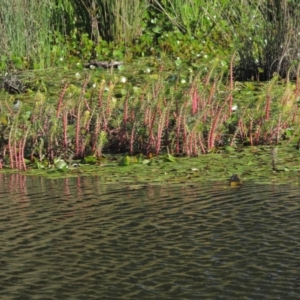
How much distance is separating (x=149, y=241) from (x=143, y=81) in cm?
586

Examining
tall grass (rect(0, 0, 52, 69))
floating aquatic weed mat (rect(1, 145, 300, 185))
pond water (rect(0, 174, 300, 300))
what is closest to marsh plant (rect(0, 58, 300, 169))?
floating aquatic weed mat (rect(1, 145, 300, 185))

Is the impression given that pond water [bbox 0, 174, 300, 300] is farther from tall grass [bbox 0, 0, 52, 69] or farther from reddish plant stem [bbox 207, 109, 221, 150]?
tall grass [bbox 0, 0, 52, 69]

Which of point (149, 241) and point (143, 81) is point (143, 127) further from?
point (143, 81)

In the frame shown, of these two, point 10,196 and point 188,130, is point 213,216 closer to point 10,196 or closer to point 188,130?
point 10,196

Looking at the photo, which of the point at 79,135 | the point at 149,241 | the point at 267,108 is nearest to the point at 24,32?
the point at 79,135

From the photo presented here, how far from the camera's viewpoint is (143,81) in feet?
34.5

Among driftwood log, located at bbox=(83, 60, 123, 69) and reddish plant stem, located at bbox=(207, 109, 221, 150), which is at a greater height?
driftwood log, located at bbox=(83, 60, 123, 69)

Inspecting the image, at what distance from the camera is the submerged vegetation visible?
291 inches

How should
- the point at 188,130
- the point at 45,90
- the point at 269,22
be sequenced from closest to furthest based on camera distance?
1. the point at 188,130
2. the point at 45,90
3. the point at 269,22

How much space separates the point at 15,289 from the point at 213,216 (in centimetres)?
157

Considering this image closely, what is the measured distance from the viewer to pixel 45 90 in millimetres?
10109

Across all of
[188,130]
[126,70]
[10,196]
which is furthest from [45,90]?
[10,196]

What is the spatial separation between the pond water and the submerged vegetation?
1010mm

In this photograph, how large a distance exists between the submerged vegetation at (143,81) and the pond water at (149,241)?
1010 mm
